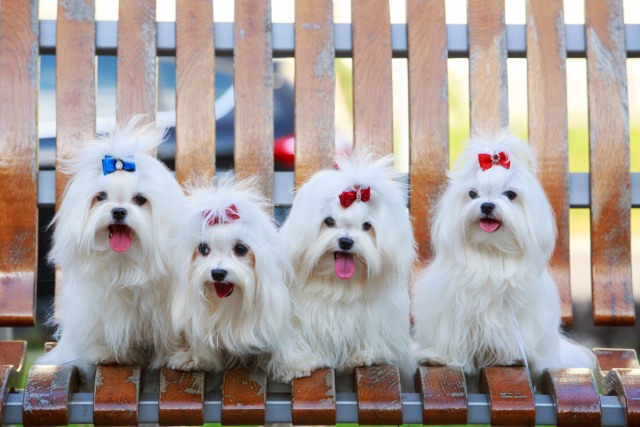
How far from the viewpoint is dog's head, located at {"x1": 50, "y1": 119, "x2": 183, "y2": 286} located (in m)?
3.44

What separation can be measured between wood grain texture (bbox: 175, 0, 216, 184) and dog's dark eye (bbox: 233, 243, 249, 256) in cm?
83

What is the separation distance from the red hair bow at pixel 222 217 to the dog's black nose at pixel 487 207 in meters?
0.76

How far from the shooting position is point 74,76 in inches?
170

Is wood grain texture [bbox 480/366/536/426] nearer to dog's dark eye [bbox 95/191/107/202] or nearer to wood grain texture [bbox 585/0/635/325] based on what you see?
wood grain texture [bbox 585/0/635/325]

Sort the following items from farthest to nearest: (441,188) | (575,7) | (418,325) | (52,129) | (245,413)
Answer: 1. (575,7)
2. (52,129)
3. (441,188)
4. (418,325)
5. (245,413)

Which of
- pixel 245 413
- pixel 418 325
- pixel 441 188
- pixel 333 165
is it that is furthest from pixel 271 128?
pixel 245 413

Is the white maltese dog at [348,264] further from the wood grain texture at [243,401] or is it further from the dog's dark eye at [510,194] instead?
the dog's dark eye at [510,194]

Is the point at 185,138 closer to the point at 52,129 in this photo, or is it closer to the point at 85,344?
the point at 85,344

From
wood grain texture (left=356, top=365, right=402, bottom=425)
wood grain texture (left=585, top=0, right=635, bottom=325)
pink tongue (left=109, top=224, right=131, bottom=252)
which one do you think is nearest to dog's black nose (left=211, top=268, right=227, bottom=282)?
pink tongue (left=109, top=224, right=131, bottom=252)

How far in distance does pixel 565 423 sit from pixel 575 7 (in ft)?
17.2

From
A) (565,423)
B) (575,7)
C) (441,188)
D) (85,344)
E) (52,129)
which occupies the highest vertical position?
(575,7)

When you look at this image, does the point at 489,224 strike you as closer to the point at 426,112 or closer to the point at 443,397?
the point at 443,397

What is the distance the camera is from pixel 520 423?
11.0 ft

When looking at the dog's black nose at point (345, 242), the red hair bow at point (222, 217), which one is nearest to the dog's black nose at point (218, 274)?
the red hair bow at point (222, 217)
